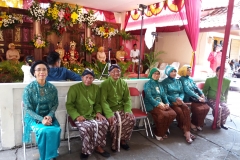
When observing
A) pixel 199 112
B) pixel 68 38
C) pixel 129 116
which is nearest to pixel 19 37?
pixel 68 38

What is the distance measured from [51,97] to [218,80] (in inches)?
113

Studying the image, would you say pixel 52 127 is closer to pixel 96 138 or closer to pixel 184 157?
pixel 96 138

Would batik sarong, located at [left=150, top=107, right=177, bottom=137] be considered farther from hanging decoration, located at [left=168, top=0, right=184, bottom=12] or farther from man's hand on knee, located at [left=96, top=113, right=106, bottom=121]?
hanging decoration, located at [left=168, top=0, right=184, bottom=12]

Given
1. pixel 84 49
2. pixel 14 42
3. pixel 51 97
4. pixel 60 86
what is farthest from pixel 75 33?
pixel 51 97

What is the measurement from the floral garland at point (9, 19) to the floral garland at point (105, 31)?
7.79 feet

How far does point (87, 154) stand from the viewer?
7.95ft

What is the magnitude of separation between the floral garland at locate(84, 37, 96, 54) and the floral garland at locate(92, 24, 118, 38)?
19.8 inches

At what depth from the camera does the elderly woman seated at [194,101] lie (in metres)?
3.43

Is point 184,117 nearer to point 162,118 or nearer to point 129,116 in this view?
point 162,118

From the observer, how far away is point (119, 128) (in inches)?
104

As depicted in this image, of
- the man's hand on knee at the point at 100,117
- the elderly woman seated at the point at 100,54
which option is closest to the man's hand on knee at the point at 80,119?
the man's hand on knee at the point at 100,117

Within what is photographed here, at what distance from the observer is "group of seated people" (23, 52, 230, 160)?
2.22 m

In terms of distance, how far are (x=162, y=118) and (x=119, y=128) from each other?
29.0 inches

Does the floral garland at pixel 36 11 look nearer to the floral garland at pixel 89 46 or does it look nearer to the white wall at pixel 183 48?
the floral garland at pixel 89 46
